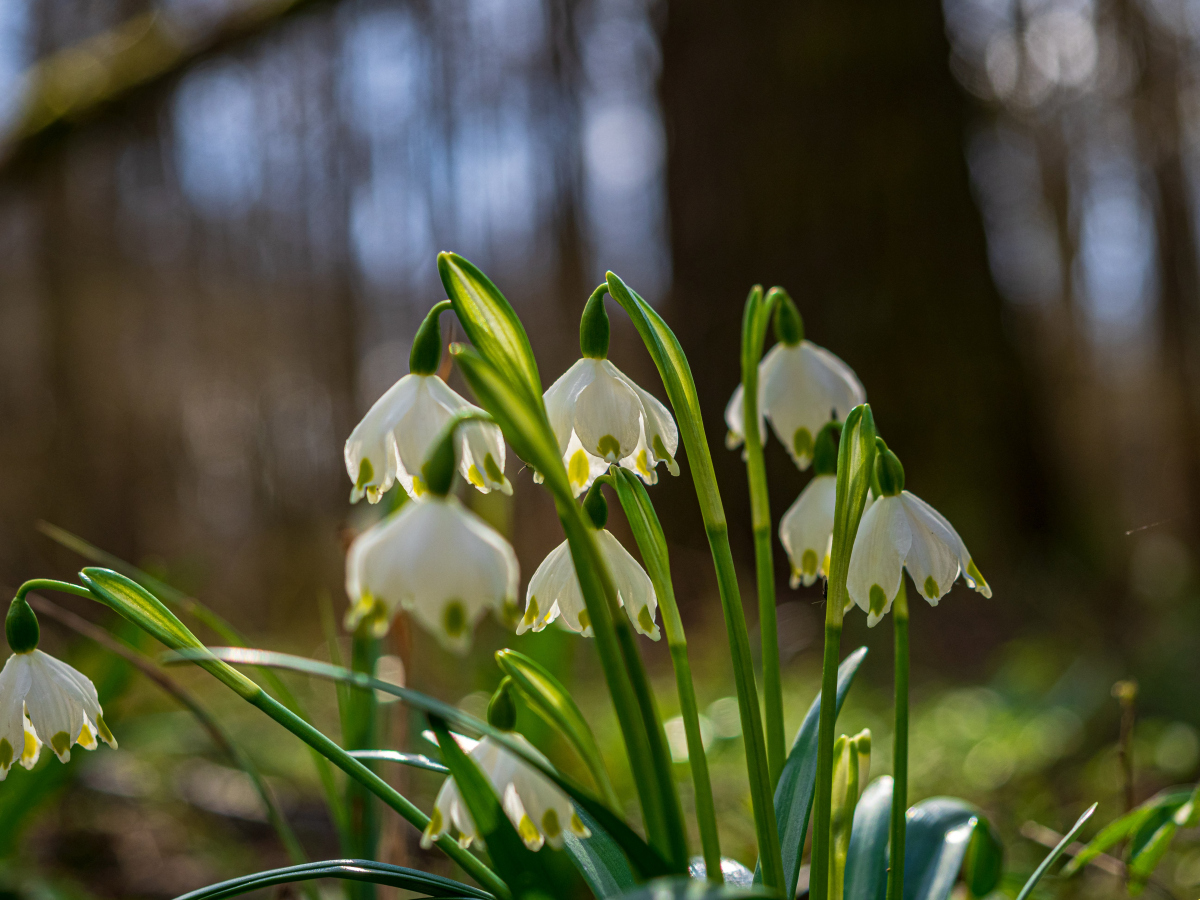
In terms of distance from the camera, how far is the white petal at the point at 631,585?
2.46 feet

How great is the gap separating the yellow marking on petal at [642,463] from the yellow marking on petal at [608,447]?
6cm

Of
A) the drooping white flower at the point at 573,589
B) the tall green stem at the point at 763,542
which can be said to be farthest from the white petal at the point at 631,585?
the tall green stem at the point at 763,542

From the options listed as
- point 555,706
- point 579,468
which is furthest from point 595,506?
point 555,706

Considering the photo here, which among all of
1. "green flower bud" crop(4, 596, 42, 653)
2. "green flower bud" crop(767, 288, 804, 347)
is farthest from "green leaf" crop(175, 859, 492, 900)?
"green flower bud" crop(767, 288, 804, 347)

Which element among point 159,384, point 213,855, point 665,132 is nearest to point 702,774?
point 213,855

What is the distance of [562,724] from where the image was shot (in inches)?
26.8

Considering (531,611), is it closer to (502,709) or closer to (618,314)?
(502,709)

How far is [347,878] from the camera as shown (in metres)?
0.73

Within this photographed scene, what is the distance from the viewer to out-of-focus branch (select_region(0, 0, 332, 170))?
12.8ft

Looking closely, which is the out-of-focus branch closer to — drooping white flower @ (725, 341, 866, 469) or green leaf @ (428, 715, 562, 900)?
drooping white flower @ (725, 341, 866, 469)

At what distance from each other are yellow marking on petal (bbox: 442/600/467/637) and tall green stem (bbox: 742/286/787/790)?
362 mm

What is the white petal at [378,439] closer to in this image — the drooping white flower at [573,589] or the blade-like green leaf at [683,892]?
the drooping white flower at [573,589]

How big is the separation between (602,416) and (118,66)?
14.6ft

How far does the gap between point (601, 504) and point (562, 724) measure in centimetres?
18
